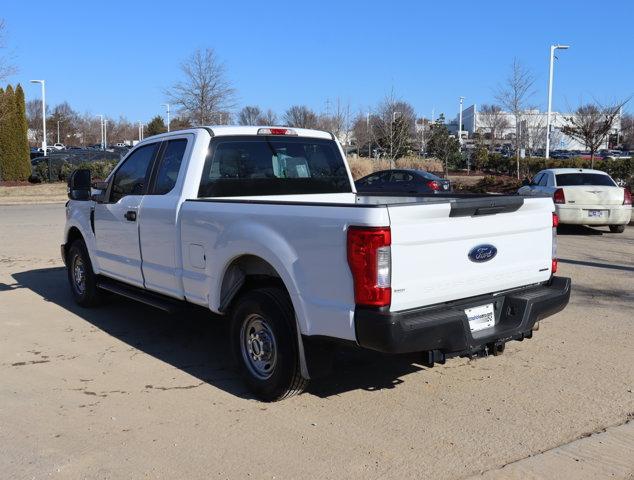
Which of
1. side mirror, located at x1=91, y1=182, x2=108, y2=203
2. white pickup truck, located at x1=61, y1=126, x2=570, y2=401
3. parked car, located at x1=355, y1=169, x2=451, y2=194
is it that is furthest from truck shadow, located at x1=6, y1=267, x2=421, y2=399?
parked car, located at x1=355, y1=169, x2=451, y2=194

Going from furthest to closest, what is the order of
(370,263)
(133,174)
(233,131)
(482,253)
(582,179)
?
(582,179) → (133,174) → (233,131) → (482,253) → (370,263)

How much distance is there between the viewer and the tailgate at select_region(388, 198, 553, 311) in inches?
152

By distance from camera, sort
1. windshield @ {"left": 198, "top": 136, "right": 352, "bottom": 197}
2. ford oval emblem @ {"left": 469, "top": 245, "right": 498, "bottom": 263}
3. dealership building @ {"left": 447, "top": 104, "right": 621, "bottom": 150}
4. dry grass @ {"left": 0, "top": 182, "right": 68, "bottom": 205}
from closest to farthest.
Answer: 1. ford oval emblem @ {"left": 469, "top": 245, "right": 498, "bottom": 263}
2. windshield @ {"left": 198, "top": 136, "right": 352, "bottom": 197}
3. dry grass @ {"left": 0, "top": 182, "right": 68, "bottom": 205}
4. dealership building @ {"left": 447, "top": 104, "right": 621, "bottom": 150}

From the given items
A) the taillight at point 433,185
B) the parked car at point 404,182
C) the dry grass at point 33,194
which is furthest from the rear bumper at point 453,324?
the dry grass at point 33,194

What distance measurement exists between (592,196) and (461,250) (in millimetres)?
10935

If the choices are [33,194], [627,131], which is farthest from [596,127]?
[627,131]

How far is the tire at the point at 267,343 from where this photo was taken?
173 inches

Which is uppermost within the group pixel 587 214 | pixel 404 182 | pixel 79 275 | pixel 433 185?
pixel 404 182

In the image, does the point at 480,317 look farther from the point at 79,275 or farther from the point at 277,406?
the point at 79,275

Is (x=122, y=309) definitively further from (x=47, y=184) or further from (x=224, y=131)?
(x=47, y=184)

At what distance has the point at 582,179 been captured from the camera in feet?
47.2

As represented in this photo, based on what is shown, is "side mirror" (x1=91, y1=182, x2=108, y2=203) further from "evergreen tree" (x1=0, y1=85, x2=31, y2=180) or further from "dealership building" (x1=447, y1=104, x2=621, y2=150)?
"dealership building" (x1=447, y1=104, x2=621, y2=150)

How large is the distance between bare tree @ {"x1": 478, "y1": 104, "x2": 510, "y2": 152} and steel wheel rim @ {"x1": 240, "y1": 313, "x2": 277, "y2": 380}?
55731 mm

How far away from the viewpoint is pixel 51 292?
8.53m
